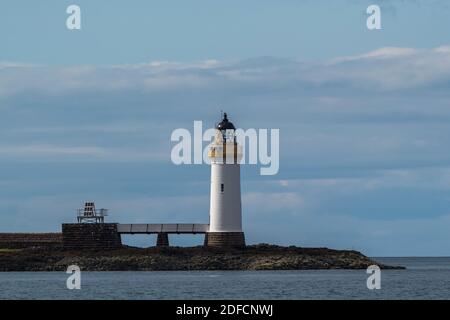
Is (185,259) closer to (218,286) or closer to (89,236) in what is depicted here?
(89,236)

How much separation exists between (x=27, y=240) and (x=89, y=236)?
Result: 8.72m

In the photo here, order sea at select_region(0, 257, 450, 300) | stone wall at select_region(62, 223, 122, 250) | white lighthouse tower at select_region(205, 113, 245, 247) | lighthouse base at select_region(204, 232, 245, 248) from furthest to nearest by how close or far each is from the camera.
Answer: stone wall at select_region(62, 223, 122, 250)
lighthouse base at select_region(204, 232, 245, 248)
white lighthouse tower at select_region(205, 113, 245, 247)
sea at select_region(0, 257, 450, 300)

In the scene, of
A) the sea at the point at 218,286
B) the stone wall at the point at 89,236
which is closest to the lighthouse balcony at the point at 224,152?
the sea at the point at 218,286

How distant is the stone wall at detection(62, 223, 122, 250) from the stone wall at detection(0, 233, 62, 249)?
390cm

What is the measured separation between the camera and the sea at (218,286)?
182 feet

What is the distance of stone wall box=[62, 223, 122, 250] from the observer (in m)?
81.2

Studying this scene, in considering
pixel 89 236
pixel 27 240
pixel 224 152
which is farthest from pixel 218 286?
pixel 27 240

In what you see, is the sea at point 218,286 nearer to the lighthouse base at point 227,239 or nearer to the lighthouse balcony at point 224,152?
the lighthouse base at point 227,239

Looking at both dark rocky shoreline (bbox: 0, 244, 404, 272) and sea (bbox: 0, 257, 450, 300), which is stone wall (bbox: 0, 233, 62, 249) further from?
sea (bbox: 0, 257, 450, 300)

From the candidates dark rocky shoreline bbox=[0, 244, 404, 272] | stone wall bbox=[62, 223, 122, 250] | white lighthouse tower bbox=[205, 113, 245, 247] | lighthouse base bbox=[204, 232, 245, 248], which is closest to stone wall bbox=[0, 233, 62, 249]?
dark rocky shoreline bbox=[0, 244, 404, 272]

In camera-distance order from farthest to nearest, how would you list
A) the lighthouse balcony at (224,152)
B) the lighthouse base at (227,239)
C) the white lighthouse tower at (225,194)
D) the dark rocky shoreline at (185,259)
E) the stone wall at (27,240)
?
the stone wall at (27,240), the dark rocky shoreline at (185,259), the lighthouse base at (227,239), the lighthouse balcony at (224,152), the white lighthouse tower at (225,194)

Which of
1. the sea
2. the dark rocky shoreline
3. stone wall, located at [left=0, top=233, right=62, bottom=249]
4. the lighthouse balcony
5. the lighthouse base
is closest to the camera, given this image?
the sea

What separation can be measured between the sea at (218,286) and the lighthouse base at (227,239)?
6.73 feet
